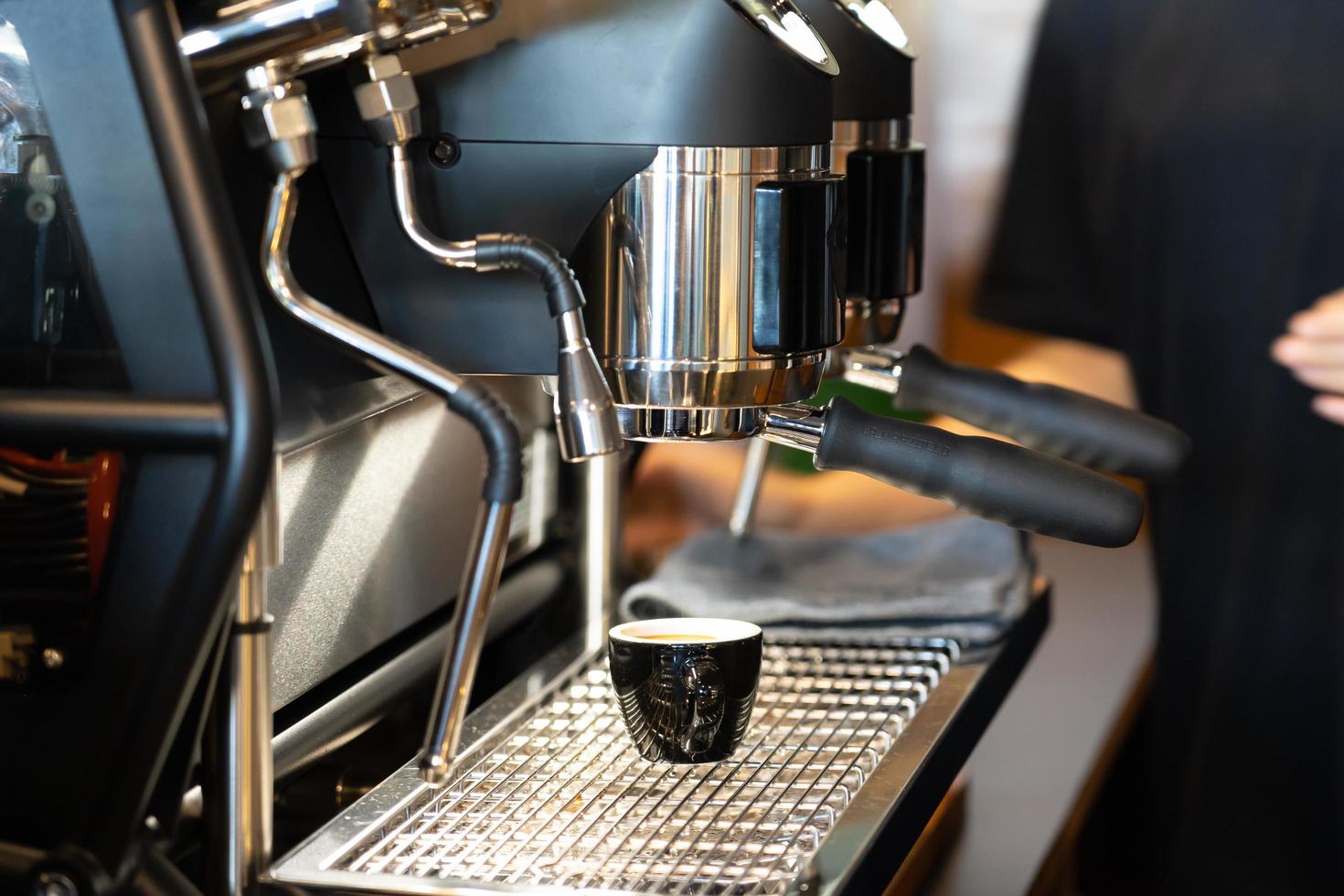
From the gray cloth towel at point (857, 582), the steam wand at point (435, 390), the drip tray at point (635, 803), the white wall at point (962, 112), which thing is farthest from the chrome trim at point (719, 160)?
the white wall at point (962, 112)

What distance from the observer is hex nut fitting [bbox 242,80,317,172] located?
44 centimetres

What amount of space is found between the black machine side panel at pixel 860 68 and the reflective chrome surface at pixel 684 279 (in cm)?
20

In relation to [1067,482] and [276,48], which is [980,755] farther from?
[276,48]

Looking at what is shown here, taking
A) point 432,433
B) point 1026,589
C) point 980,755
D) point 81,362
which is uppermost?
point 81,362

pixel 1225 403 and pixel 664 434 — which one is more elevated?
pixel 664 434

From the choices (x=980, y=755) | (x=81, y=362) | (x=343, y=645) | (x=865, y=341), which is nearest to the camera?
(x=81, y=362)

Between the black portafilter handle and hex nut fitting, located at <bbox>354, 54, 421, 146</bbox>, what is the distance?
0.18 metres

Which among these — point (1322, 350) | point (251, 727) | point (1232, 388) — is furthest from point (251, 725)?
point (1232, 388)

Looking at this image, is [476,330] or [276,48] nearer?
[276,48]

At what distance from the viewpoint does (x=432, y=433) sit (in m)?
0.69

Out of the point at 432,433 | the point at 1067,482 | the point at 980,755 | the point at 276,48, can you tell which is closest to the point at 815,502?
the point at 980,755

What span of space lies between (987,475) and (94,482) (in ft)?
0.95

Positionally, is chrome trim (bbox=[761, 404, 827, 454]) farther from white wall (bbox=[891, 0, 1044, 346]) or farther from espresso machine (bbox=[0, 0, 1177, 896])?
white wall (bbox=[891, 0, 1044, 346])

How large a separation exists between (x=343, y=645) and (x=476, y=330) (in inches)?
6.6
